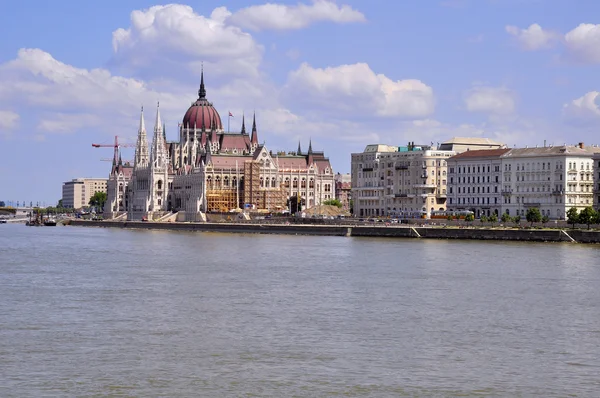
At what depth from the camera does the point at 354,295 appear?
46.7 metres

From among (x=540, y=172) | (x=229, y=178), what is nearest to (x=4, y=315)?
(x=540, y=172)

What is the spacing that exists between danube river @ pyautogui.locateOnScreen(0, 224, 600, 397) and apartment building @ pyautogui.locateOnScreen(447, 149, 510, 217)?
6579 centimetres

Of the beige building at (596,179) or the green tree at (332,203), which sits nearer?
the beige building at (596,179)

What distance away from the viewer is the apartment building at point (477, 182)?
A: 129875 millimetres

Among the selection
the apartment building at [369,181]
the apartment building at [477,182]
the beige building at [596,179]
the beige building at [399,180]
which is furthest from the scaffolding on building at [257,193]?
the beige building at [596,179]

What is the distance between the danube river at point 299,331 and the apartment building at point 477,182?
65785 mm

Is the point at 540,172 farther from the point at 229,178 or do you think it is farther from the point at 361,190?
the point at 229,178

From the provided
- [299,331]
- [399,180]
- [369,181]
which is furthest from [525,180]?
[299,331]

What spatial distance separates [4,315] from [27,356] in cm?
896

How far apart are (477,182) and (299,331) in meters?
101

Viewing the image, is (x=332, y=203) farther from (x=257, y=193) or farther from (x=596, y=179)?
(x=596, y=179)

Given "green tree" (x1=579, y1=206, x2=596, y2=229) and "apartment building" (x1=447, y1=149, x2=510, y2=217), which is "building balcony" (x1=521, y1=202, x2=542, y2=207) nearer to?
"apartment building" (x1=447, y1=149, x2=510, y2=217)

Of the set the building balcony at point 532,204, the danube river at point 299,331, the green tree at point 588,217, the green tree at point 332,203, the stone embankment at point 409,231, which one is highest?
the green tree at point 332,203

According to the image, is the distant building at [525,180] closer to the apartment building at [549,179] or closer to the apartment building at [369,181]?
the apartment building at [549,179]
